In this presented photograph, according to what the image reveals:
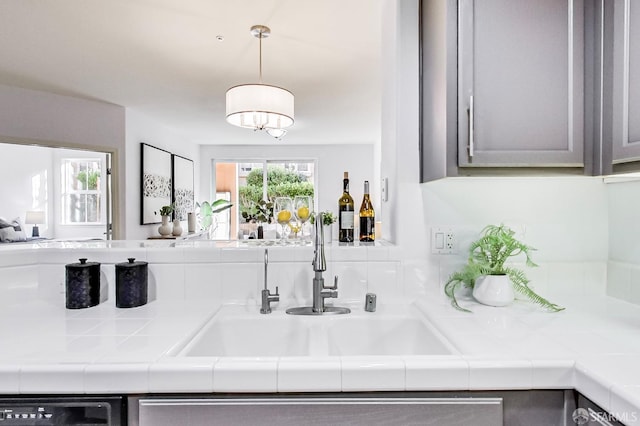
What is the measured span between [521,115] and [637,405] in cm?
80

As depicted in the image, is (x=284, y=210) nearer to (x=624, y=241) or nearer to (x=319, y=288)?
(x=319, y=288)

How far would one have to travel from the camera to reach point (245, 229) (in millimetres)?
5082

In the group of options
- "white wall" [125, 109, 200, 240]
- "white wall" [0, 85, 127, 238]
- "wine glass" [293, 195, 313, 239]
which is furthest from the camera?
"white wall" [125, 109, 200, 240]

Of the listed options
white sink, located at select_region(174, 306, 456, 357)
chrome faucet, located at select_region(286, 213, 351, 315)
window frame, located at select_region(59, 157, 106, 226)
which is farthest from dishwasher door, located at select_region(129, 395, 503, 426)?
window frame, located at select_region(59, 157, 106, 226)

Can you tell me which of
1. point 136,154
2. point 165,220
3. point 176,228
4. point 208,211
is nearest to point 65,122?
point 136,154

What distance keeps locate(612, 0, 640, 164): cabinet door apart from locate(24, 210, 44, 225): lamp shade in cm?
757

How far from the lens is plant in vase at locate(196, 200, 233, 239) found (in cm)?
650

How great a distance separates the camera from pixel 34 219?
6.20 metres

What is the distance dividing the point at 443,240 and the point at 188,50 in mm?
2407

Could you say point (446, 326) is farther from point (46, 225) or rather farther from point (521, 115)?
point (46, 225)

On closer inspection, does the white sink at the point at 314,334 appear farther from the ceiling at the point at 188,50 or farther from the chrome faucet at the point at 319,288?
the ceiling at the point at 188,50

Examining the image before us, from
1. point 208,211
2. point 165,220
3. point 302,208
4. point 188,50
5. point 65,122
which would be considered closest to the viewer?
point 302,208

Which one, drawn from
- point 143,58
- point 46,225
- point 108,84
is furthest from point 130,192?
point 46,225

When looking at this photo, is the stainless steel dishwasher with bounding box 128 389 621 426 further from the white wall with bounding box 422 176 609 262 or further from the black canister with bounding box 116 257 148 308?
the white wall with bounding box 422 176 609 262
